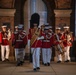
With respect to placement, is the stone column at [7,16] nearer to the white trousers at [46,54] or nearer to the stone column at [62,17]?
the stone column at [62,17]

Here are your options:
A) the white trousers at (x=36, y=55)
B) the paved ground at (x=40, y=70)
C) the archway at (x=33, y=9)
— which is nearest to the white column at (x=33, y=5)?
the archway at (x=33, y=9)

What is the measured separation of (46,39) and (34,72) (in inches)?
126

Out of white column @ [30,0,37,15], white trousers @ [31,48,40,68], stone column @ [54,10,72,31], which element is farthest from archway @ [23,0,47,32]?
white trousers @ [31,48,40,68]

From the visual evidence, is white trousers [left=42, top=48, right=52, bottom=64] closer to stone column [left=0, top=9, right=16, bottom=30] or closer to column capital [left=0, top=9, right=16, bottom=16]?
stone column [left=0, top=9, right=16, bottom=30]

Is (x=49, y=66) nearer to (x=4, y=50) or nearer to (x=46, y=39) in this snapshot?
(x=46, y=39)

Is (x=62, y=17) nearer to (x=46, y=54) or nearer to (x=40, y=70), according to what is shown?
(x=46, y=54)

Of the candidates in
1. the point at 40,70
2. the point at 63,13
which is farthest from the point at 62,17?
the point at 40,70

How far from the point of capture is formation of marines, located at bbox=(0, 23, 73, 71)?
1622cm

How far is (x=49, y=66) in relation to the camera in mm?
18172

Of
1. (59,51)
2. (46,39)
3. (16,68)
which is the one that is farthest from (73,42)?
(16,68)

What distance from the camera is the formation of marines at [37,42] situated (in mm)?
16219

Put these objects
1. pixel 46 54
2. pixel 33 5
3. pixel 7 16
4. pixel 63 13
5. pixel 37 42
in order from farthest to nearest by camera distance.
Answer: pixel 33 5
pixel 7 16
pixel 63 13
pixel 46 54
pixel 37 42

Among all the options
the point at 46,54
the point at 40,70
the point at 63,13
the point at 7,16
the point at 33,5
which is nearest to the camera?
the point at 40,70

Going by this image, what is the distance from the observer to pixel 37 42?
16203mm
